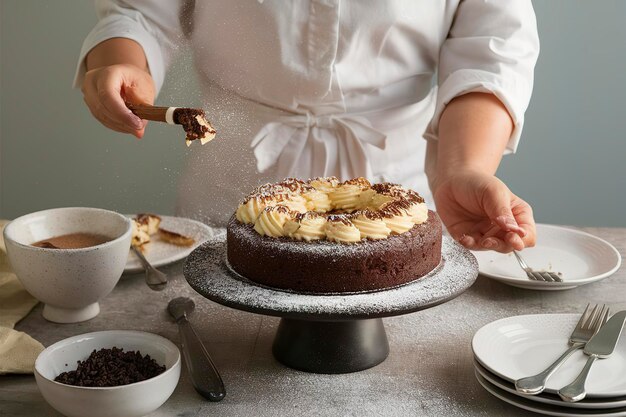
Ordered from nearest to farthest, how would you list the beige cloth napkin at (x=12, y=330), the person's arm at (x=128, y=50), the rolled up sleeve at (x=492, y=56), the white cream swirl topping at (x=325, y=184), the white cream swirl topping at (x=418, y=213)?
1. the beige cloth napkin at (x=12, y=330)
2. the white cream swirl topping at (x=418, y=213)
3. the white cream swirl topping at (x=325, y=184)
4. the person's arm at (x=128, y=50)
5. the rolled up sleeve at (x=492, y=56)

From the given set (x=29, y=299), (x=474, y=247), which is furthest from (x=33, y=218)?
(x=474, y=247)

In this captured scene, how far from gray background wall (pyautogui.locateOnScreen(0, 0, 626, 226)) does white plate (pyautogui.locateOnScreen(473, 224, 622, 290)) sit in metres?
1.13

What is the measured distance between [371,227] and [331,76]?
2.05ft

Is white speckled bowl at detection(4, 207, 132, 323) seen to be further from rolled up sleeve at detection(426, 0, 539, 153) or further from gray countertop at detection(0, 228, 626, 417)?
rolled up sleeve at detection(426, 0, 539, 153)

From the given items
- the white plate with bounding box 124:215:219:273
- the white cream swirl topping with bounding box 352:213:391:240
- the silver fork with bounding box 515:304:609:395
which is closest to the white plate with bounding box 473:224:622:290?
the silver fork with bounding box 515:304:609:395

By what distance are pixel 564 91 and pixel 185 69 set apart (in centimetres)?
139

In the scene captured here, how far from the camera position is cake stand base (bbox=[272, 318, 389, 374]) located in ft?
3.79

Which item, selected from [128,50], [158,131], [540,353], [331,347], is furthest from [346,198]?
[158,131]

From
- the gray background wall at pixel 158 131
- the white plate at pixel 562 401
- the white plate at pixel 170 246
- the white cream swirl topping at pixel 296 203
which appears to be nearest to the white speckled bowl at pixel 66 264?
the white plate at pixel 170 246

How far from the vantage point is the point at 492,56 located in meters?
1.69

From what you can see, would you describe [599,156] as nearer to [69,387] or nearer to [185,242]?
[185,242]

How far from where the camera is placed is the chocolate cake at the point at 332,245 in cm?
112

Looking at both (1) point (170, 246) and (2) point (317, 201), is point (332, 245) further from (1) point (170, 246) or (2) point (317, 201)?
(1) point (170, 246)

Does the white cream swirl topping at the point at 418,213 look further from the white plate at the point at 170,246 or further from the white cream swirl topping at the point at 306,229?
the white plate at the point at 170,246
